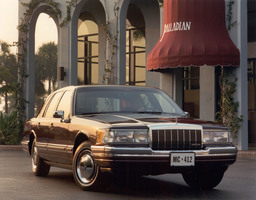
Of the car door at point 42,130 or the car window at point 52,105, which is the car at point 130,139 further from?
the car window at point 52,105

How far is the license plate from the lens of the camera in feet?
28.4

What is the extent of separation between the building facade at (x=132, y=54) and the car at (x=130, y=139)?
1004cm

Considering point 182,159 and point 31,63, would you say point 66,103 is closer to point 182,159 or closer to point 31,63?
point 182,159

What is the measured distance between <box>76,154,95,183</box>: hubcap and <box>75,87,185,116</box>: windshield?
1.02 metres

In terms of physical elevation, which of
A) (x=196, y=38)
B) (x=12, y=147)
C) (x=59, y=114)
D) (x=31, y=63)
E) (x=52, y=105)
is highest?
(x=196, y=38)

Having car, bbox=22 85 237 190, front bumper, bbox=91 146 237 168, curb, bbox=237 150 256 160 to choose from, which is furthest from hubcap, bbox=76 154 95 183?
curb, bbox=237 150 256 160

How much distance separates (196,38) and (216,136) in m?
11.6

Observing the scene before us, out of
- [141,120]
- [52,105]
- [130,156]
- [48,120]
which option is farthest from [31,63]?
[130,156]

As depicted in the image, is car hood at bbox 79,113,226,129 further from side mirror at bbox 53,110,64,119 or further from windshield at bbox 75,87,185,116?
side mirror at bbox 53,110,64,119

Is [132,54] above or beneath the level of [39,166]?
above

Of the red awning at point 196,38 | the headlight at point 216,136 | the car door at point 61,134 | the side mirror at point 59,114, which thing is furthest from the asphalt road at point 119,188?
the red awning at point 196,38

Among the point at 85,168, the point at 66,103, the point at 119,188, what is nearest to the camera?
the point at 85,168

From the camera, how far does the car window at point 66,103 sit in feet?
34.3

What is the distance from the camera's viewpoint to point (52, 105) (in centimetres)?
1155
